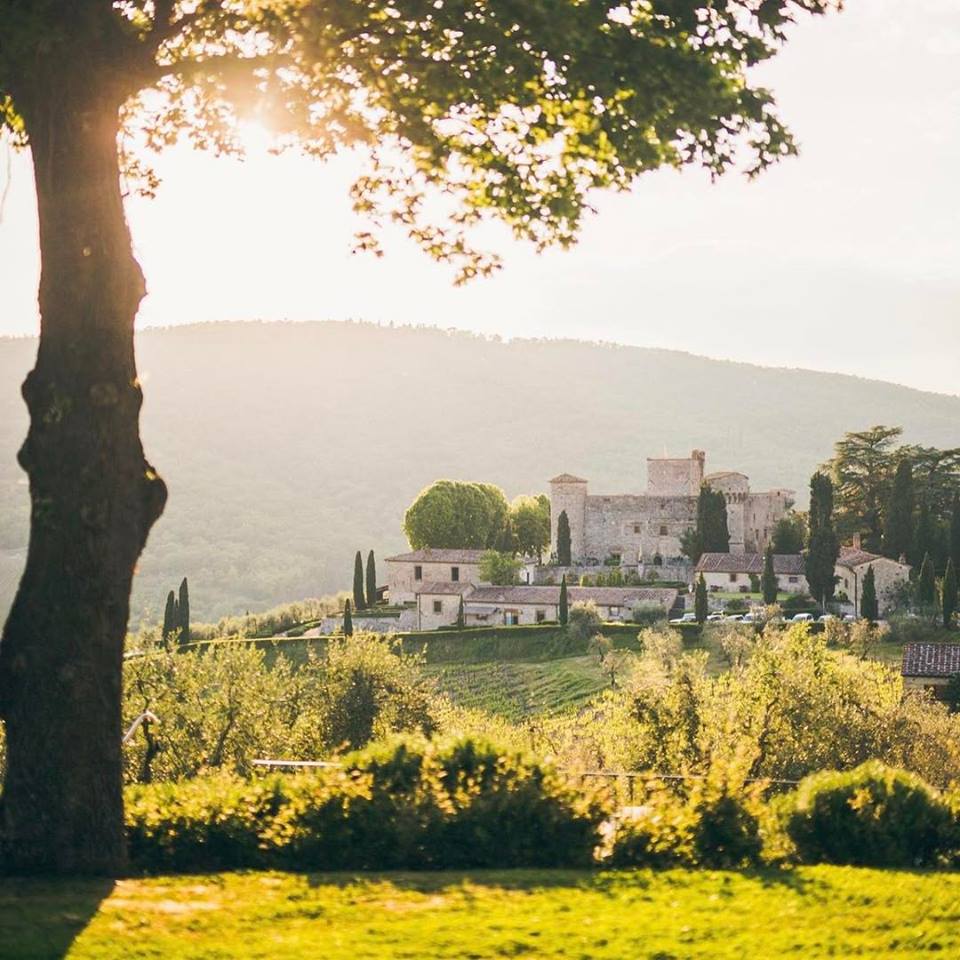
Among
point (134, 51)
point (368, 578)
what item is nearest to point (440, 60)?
point (134, 51)

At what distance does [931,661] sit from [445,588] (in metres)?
33.1

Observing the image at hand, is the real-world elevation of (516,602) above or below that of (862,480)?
below

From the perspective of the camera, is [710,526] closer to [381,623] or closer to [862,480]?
[862,480]

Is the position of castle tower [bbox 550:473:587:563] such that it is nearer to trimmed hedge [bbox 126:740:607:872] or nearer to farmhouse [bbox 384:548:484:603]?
farmhouse [bbox 384:548:484:603]

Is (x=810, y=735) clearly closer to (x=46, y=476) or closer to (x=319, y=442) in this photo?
(x=46, y=476)

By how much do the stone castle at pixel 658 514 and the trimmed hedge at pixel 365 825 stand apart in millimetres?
75011

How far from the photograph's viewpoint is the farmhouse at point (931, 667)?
43781 mm

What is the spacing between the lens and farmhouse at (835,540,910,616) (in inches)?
2584

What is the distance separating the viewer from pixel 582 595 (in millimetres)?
70625

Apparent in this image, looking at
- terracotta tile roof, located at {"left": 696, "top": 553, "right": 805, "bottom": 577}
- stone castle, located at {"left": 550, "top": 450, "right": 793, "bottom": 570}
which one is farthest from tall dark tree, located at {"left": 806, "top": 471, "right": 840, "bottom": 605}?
stone castle, located at {"left": 550, "top": 450, "right": 793, "bottom": 570}

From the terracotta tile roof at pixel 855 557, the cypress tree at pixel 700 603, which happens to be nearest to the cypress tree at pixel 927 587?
the terracotta tile roof at pixel 855 557

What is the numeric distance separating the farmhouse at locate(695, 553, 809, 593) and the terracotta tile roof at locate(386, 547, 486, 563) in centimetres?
1428

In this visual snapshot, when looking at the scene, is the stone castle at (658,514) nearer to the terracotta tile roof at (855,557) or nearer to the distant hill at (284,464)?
the terracotta tile roof at (855,557)

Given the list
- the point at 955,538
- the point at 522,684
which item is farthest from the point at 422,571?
the point at 955,538
